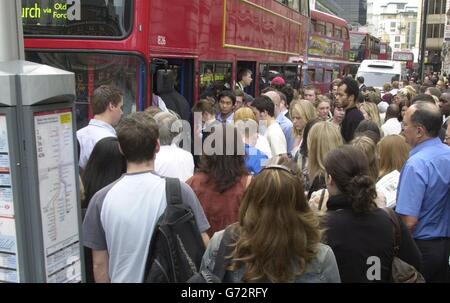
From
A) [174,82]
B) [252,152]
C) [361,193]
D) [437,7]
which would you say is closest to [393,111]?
[174,82]

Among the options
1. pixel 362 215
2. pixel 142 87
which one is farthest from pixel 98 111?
pixel 362 215

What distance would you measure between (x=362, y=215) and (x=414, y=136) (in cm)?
141

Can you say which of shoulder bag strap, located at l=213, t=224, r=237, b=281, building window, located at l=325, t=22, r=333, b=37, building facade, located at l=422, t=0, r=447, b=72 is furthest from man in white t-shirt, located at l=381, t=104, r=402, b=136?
building facade, located at l=422, t=0, r=447, b=72

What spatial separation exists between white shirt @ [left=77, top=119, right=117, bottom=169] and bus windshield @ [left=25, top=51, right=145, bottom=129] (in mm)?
1583

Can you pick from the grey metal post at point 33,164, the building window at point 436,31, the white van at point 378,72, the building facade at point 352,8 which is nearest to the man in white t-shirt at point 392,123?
the grey metal post at point 33,164

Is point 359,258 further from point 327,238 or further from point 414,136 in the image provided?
point 414,136

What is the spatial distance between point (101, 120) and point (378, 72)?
75.0 ft

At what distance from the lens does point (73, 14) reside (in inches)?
245

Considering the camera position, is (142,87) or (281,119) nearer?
(142,87)

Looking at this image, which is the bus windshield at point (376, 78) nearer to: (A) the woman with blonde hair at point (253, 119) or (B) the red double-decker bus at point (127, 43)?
(B) the red double-decker bus at point (127, 43)

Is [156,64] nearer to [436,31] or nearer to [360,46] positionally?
[360,46]

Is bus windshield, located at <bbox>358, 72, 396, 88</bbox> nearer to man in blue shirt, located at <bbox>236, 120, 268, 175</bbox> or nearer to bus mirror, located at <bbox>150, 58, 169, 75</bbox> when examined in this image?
bus mirror, located at <bbox>150, 58, 169, 75</bbox>

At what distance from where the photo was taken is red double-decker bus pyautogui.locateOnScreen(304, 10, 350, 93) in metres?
19.6

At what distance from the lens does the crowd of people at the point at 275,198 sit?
247 cm
